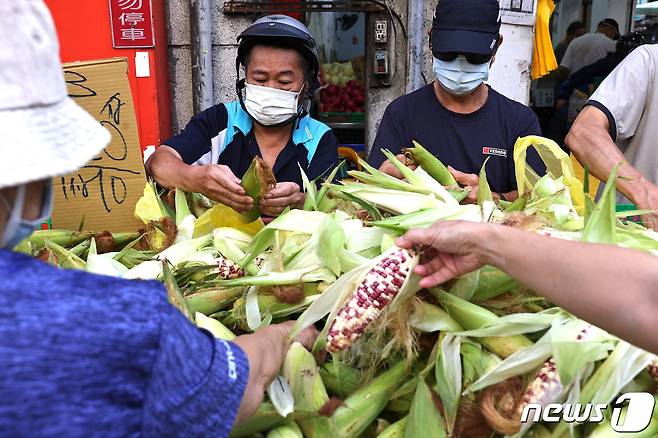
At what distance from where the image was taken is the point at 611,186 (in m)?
1.31

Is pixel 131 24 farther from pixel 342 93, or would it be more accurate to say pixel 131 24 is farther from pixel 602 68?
pixel 602 68

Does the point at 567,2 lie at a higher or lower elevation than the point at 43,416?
higher

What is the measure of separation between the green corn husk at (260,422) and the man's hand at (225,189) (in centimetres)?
84

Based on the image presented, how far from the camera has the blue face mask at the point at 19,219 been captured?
0.83 m

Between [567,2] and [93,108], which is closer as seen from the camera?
[93,108]

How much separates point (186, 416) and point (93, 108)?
1822 mm

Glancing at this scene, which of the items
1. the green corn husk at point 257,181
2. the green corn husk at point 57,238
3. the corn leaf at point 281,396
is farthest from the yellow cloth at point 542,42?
the corn leaf at point 281,396

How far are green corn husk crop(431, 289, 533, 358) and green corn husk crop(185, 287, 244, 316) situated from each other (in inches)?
19.9

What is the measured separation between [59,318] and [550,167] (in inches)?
59.0

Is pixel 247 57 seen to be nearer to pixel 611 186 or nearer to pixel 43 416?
pixel 611 186

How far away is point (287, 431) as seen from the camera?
1304 millimetres

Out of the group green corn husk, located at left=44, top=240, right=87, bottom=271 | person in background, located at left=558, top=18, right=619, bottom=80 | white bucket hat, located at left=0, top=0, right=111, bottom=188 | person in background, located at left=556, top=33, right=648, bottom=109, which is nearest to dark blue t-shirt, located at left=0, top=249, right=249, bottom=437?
white bucket hat, located at left=0, top=0, right=111, bottom=188

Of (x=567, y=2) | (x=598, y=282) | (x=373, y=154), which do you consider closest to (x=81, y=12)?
(x=373, y=154)

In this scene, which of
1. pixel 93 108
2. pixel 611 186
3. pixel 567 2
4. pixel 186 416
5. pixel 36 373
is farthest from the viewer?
pixel 567 2
